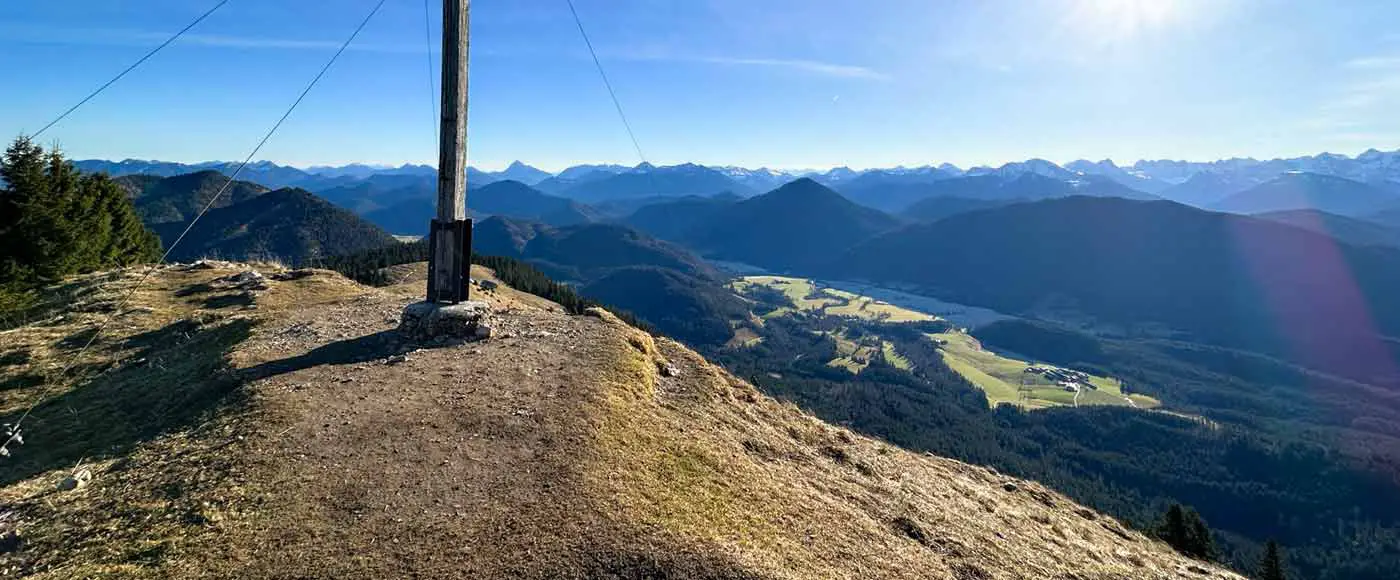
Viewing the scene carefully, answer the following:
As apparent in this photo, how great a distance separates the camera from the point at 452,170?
26.4m

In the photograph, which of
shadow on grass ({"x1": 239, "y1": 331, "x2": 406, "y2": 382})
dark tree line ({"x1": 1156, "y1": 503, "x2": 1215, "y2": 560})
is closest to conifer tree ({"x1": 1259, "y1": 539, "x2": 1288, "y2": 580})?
dark tree line ({"x1": 1156, "y1": 503, "x2": 1215, "y2": 560})

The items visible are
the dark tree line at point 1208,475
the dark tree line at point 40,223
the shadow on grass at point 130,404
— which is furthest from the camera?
the dark tree line at point 1208,475

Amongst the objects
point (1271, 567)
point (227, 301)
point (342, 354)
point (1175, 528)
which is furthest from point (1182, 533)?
point (227, 301)

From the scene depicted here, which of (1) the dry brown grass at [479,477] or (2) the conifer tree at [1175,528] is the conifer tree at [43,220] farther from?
(2) the conifer tree at [1175,528]

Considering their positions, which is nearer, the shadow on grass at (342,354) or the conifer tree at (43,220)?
the shadow on grass at (342,354)

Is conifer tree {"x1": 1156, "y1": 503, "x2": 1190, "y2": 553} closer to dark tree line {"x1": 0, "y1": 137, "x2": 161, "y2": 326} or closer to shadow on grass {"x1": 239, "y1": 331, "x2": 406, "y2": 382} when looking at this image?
shadow on grass {"x1": 239, "y1": 331, "x2": 406, "y2": 382}

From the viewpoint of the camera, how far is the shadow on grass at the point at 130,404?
19438 millimetres

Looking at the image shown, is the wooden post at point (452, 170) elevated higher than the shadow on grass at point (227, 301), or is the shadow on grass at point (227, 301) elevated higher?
the wooden post at point (452, 170)

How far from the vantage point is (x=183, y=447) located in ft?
57.1

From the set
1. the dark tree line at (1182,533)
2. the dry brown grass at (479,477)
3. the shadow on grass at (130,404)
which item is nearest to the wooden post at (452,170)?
the dry brown grass at (479,477)

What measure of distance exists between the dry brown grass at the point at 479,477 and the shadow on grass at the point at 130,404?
131 millimetres

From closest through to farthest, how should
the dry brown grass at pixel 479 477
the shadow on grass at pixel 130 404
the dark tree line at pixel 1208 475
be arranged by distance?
the dry brown grass at pixel 479 477 → the shadow on grass at pixel 130 404 → the dark tree line at pixel 1208 475

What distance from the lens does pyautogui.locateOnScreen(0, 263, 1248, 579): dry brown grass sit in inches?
507

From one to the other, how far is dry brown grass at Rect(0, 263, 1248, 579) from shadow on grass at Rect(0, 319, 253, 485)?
0.13m
